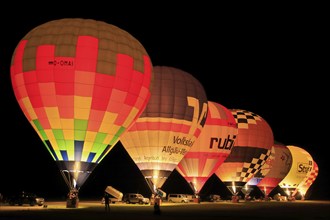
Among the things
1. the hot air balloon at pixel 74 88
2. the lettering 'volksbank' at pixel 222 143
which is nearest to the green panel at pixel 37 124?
the hot air balloon at pixel 74 88

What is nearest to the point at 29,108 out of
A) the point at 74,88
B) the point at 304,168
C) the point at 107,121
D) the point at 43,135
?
the point at 43,135

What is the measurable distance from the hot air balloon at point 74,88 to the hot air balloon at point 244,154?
18015 mm

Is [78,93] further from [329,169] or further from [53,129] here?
[329,169]

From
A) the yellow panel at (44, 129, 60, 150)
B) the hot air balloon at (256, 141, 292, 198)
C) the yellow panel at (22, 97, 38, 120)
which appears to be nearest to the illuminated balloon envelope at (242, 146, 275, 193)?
the hot air balloon at (256, 141, 292, 198)

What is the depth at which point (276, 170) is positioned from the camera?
173 feet

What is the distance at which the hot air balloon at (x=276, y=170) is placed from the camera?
172ft

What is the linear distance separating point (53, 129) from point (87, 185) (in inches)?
1883

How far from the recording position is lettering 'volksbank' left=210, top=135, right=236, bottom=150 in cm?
3709

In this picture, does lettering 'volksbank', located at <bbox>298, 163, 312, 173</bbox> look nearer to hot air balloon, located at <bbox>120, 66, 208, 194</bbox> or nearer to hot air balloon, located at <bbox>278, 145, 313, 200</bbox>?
hot air balloon, located at <bbox>278, 145, 313, 200</bbox>

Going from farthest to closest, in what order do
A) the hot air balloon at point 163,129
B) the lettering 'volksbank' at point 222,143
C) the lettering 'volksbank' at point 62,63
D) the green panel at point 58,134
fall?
the lettering 'volksbank' at point 222,143 < the hot air balloon at point 163,129 < the green panel at point 58,134 < the lettering 'volksbank' at point 62,63

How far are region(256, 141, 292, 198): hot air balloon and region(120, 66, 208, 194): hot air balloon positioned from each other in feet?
70.7

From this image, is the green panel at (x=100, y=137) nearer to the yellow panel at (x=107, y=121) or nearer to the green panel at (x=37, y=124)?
the yellow panel at (x=107, y=121)

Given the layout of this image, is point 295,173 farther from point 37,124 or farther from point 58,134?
point 37,124

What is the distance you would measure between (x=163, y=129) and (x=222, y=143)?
7843 millimetres
